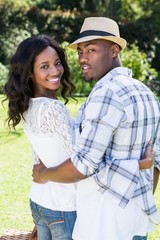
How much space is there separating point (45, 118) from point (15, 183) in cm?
417

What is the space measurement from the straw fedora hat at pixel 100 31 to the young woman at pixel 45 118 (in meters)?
0.20

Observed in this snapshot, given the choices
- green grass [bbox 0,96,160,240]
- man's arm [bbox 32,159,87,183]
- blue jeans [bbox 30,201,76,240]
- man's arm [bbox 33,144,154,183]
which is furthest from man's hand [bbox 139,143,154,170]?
green grass [bbox 0,96,160,240]

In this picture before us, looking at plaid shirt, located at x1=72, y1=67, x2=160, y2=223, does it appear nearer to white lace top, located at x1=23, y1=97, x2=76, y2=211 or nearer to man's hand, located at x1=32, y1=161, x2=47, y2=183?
white lace top, located at x1=23, y1=97, x2=76, y2=211

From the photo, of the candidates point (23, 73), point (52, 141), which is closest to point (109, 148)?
point (52, 141)

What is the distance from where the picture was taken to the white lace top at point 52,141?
6.88ft

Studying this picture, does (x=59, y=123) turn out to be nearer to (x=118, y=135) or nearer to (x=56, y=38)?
(x=118, y=135)

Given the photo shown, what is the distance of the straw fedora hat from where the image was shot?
204 cm

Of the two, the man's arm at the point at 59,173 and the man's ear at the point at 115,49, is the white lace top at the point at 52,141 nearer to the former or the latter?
the man's arm at the point at 59,173

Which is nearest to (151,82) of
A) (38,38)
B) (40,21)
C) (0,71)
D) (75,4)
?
(0,71)

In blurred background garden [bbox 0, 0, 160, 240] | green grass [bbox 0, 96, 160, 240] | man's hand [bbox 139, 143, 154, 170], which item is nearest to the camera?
man's hand [bbox 139, 143, 154, 170]

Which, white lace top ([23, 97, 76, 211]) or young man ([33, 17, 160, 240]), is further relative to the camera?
white lace top ([23, 97, 76, 211])

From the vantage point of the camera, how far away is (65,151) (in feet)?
7.01

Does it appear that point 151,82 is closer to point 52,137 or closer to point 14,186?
point 14,186

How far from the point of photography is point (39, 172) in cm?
217
